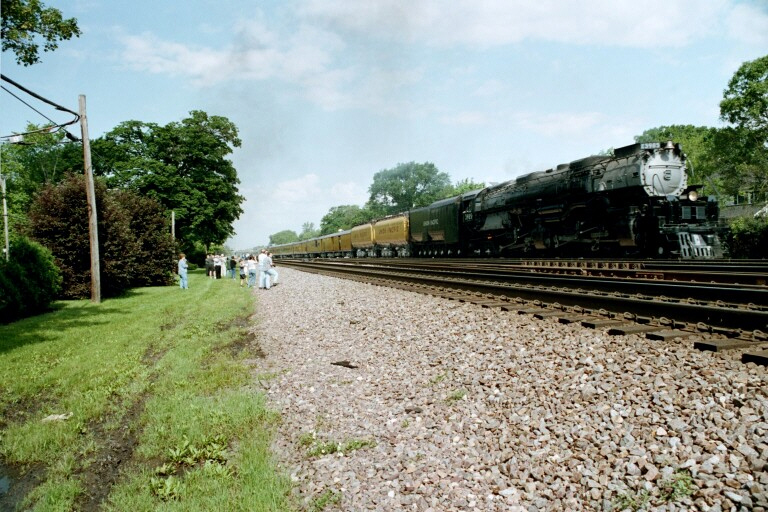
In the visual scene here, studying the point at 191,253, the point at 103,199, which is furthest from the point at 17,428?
the point at 191,253

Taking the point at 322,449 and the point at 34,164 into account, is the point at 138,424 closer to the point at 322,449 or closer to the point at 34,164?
the point at 322,449

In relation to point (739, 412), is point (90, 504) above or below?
below

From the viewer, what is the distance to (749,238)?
20.8 metres

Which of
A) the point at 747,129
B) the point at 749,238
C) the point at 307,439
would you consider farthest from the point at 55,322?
the point at 747,129

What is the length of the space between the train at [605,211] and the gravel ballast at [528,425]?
9628 mm

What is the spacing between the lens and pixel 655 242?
1457 cm

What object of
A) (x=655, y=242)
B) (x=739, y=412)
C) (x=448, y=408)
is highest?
(x=655, y=242)

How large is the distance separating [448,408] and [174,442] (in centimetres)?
278

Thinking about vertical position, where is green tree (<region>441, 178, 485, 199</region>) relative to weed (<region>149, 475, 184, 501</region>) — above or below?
above

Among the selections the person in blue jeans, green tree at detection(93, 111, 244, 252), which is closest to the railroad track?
the person in blue jeans

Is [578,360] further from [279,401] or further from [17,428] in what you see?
[17,428]

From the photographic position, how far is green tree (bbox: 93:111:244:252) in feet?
119

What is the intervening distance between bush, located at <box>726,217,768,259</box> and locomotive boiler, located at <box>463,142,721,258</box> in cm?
794

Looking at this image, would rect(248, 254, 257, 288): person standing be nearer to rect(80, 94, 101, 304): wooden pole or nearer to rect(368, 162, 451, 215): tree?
rect(80, 94, 101, 304): wooden pole
